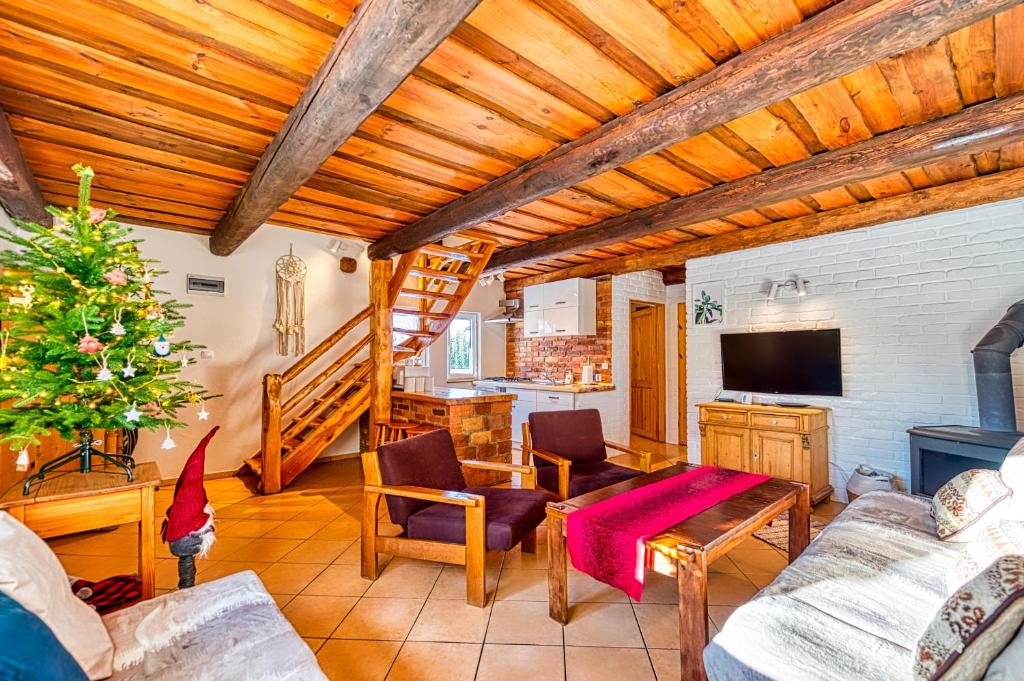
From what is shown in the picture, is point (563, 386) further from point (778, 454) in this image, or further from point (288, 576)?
point (288, 576)

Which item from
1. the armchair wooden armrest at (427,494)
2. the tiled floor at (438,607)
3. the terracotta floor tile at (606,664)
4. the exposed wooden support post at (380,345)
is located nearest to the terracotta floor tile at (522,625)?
the tiled floor at (438,607)

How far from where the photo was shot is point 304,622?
2078 millimetres

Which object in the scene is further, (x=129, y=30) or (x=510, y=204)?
(x=510, y=204)

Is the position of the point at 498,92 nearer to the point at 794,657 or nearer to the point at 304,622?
the point at 794,657

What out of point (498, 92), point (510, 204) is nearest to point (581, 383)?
point (510, 204)

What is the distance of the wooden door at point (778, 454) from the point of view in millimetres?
3729

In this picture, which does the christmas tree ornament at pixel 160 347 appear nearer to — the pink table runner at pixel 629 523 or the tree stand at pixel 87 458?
the tree stand at pixel 87 458

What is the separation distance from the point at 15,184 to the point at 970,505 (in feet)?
16.8

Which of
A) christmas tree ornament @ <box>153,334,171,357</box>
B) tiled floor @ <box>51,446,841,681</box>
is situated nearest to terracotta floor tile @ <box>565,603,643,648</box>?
tiled floor @ <box>51,446,841,681</box>

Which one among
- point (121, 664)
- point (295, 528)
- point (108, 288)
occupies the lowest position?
point (295, 528)

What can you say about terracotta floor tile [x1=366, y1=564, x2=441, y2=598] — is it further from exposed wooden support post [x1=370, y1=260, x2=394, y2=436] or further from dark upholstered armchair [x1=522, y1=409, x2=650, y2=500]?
exposed wooden support post [x1=370, y1=260, x2=394, y2=436]

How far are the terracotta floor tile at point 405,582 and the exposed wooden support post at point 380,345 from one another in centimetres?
200

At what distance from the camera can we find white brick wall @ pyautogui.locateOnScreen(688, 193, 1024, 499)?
3.29 metres

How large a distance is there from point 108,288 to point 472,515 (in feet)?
6.13
